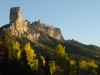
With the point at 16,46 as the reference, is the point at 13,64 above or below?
below

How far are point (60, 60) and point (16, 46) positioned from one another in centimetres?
2090

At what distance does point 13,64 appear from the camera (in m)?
105

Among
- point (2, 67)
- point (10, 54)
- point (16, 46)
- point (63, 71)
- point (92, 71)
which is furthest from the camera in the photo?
point (92, 71)

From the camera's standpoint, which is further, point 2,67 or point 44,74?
point 44,74

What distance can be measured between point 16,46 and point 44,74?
59.1ft

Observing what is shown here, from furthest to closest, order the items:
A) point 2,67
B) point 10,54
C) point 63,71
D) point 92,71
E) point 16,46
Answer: point 92,71 < point 16,46 < point 63,71 < point 10,54 < point 2,67

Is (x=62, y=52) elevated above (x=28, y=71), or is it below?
above

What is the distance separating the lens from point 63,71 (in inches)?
4719

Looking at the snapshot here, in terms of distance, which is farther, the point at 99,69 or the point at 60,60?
the point at 99,69

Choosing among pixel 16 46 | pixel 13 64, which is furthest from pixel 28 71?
pixel 16 46

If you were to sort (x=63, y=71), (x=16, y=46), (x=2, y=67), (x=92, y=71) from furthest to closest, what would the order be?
(x=92, y=71) → (x=16, y=46) → (x=63, y=71) → (x=2, y=67)

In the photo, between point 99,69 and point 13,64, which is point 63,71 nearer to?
point 13,64

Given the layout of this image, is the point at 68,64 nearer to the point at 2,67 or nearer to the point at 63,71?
the point at 63,71

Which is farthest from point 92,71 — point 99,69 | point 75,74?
point 75,74
